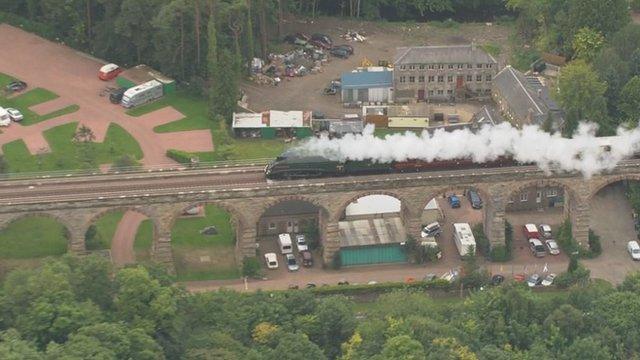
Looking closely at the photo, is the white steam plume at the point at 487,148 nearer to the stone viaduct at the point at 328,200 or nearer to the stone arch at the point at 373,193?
the stone viaduct at the point at 328,200

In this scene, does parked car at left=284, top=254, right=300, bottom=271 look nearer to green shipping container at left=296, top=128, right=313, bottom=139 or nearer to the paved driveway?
the paved driveway

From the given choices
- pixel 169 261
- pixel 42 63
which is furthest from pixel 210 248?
pixel 42 63

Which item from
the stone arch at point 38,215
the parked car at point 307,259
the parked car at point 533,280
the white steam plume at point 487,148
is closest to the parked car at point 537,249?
the parked car at point 533,280

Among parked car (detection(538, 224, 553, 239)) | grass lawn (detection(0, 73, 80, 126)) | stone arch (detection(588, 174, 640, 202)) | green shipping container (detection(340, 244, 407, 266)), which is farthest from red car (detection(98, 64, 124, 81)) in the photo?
stone arch (detection(588, 174, 640, 202))

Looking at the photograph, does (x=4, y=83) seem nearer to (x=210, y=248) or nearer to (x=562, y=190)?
(x=210, y=248)

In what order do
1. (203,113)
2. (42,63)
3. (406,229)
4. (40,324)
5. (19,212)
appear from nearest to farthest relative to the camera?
(40,324), (19,212), (406,229), (203,113), (42,63)

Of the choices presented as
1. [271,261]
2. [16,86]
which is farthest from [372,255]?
[16,86]
